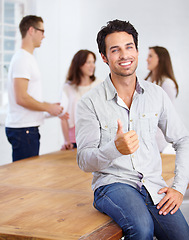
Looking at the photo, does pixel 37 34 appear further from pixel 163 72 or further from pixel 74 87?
pixel 163 72

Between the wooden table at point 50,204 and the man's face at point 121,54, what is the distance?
2.02ft

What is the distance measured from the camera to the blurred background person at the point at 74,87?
335 cm

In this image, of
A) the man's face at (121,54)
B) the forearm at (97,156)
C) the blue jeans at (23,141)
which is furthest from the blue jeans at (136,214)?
the blue jeans at (23,141)

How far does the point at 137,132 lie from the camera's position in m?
1.72

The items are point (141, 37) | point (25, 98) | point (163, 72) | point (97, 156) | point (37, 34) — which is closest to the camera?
point (97, 156)

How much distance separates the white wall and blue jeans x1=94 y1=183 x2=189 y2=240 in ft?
11.5

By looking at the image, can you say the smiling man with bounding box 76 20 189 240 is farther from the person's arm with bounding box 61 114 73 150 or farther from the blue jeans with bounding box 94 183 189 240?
the person's arm with bounding box 61 114 73 150

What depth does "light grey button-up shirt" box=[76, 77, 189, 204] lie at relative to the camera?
1.64 meters

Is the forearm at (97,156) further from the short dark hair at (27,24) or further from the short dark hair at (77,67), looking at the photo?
the short dark hair at (77,67)

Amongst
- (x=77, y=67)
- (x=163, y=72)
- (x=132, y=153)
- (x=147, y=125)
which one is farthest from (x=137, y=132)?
(x=163, y=72)

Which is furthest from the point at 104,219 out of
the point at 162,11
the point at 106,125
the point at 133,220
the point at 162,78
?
the point at 162,11

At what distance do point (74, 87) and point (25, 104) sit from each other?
23.5 inches

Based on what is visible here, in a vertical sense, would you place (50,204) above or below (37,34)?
below

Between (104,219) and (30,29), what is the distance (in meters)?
1.96
